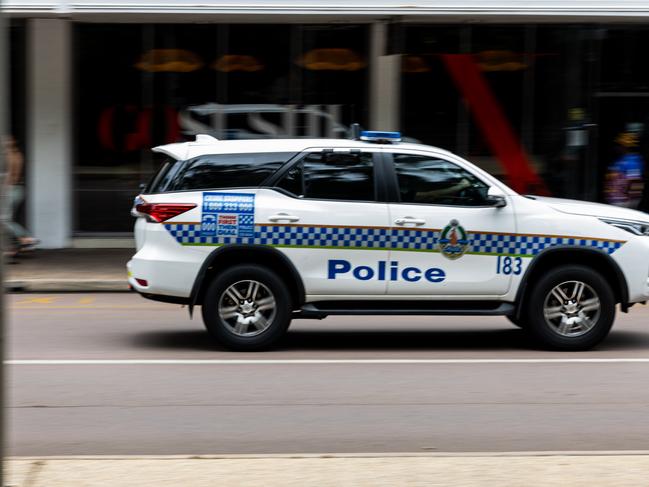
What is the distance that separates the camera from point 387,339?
392 inches

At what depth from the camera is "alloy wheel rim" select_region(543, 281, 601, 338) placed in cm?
913

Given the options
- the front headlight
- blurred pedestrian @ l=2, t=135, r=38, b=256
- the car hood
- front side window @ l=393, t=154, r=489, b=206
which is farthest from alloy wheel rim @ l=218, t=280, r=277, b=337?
blurred pedestrian @ l=2, t=135, r=38, b=256

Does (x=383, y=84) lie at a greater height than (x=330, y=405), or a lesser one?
greater

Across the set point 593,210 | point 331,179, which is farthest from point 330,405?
point 593,210

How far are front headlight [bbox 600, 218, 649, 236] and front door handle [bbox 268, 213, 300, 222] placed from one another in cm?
264

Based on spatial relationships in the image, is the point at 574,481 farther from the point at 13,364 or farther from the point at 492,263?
the point at 13,364

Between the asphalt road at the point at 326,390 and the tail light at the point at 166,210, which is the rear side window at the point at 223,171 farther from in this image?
the asphalt road at the point at 326,390

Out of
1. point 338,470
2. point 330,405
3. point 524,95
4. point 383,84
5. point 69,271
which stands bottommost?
point 330,405

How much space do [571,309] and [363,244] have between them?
1.90 m

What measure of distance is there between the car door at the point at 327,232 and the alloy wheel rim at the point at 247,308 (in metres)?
0.36

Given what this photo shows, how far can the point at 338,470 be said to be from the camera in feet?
17.5

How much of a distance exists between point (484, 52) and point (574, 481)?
13.1m

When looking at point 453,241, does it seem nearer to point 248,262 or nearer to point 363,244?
point 363,244

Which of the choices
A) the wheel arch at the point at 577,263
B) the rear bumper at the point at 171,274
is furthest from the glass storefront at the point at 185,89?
the wheel arch at the point at 577,263
